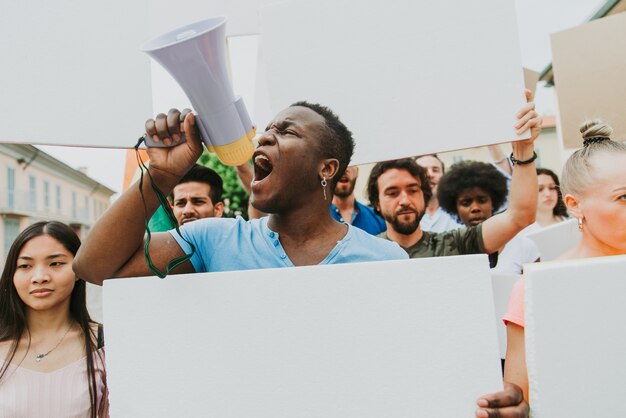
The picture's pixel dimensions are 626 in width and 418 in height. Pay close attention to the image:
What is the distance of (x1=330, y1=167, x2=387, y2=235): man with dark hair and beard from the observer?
120 inches

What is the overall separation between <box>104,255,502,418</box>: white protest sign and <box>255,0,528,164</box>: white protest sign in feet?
2.33

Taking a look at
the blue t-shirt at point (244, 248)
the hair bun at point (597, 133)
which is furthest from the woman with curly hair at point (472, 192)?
the blue t-shirt at point (244, 248)

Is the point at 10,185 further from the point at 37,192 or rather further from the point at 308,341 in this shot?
the point at 308,341

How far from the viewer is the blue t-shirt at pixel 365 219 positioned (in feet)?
10.1

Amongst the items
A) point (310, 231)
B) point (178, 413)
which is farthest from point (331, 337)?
point (310, 231)

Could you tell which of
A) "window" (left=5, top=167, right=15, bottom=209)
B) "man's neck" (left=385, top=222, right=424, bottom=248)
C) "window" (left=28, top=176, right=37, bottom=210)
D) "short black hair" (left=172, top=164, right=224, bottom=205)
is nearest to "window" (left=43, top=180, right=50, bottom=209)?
"window" (left=28, top=176, right=37, bottom=210)

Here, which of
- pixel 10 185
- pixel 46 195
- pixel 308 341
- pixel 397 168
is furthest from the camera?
pixel 46 195

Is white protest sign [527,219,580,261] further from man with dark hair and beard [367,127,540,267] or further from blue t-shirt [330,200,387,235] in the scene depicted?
blue t-shirt [330,200,387,235]

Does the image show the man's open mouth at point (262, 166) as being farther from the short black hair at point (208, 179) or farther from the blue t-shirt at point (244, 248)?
the short black hair at point (208, 179)

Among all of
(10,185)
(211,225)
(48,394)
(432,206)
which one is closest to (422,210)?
(211,225)

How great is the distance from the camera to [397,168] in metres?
2.69

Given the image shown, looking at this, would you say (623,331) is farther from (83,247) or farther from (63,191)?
(63,191)

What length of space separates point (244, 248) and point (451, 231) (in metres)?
1.24

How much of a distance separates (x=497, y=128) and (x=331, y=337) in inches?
35.7
